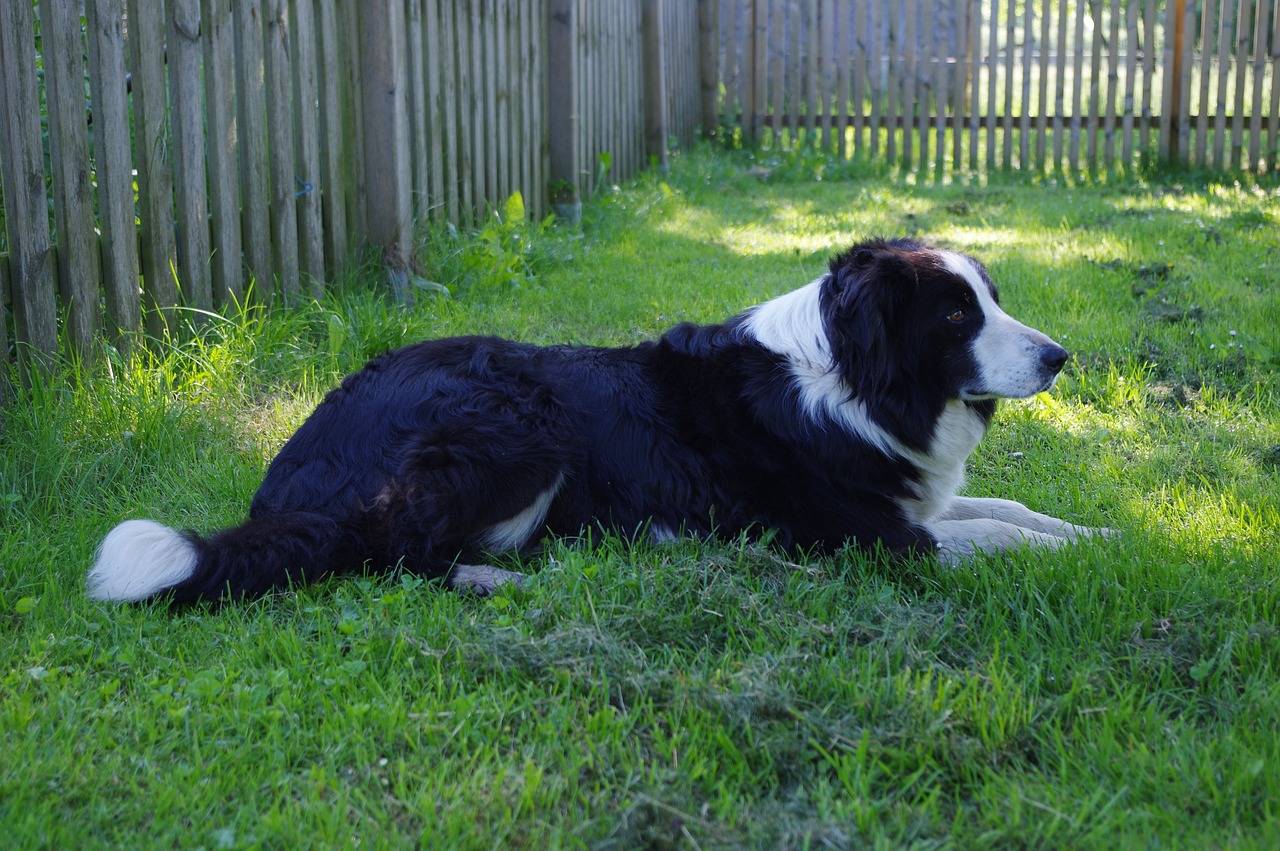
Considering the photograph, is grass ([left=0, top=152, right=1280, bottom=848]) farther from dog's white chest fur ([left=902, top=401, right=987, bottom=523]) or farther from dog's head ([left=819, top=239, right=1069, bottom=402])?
dog's head ([left=819, top=239, right=1069, bottom=402])

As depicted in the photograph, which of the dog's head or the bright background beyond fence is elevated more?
the bright background beyond fence

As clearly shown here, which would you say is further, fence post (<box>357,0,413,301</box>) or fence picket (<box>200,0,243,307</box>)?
fence post (<box>357,0,413,301</box>)

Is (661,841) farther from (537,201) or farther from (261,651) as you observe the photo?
(537,201)

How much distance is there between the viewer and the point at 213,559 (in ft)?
9.40

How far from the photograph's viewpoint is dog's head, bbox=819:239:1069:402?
3191 mm

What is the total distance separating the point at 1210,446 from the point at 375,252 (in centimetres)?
397

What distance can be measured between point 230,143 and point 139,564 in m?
2.38

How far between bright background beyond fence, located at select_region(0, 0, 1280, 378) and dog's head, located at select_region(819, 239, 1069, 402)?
107 inches

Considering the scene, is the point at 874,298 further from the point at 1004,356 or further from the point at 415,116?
the point at 415,116

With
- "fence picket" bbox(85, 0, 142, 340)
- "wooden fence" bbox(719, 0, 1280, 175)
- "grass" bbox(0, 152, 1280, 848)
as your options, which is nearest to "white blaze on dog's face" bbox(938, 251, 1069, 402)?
"grass" bbox(0, 152, 1280, 848)

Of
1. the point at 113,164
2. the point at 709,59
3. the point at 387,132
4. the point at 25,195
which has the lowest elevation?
the point at 25,195

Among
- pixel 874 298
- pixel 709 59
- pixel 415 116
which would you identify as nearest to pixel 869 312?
pixel 874 298

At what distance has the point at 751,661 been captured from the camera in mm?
2488

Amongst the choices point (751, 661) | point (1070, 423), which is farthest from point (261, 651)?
point (1070, 423)
